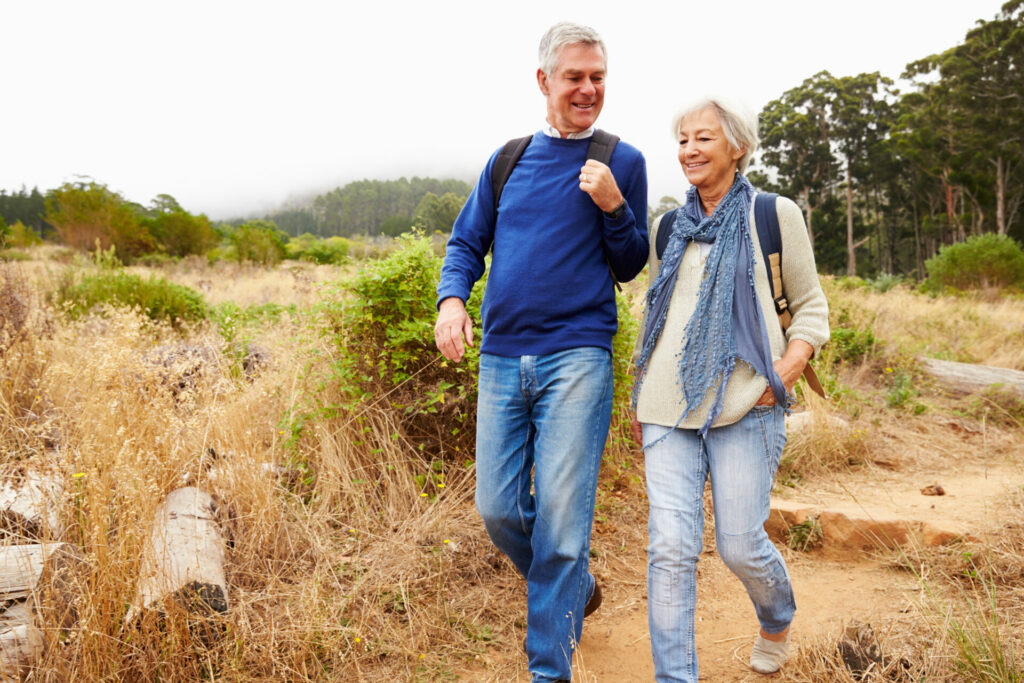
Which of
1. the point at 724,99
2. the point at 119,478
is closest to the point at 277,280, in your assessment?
the point at 119,478

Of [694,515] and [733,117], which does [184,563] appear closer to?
[694,515]

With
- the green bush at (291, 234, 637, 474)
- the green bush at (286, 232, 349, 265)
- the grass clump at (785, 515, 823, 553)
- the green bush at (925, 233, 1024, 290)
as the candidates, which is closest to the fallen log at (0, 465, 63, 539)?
the green bush at (291, 234, 637, 474)

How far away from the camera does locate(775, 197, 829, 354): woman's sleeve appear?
2195 mm

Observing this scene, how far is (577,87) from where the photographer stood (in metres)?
2.38

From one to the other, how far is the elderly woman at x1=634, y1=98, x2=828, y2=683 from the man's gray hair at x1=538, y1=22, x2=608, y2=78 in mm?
425

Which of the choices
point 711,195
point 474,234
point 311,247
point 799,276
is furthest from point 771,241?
point 311,247

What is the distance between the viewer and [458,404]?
3.77 m

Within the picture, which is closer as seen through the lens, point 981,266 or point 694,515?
point 694,515

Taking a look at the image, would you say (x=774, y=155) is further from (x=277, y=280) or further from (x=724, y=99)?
(x=724, y=99)

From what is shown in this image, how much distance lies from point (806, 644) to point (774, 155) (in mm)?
42075

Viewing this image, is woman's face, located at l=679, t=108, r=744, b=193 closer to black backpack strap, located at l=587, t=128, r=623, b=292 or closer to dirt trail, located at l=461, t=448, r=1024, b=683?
black backpack strap, located at l=587, t=128, r=623, b=292

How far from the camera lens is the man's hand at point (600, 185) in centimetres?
221

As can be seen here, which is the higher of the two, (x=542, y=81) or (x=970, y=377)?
(x=542, y=81)

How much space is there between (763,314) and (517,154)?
3.65ft
